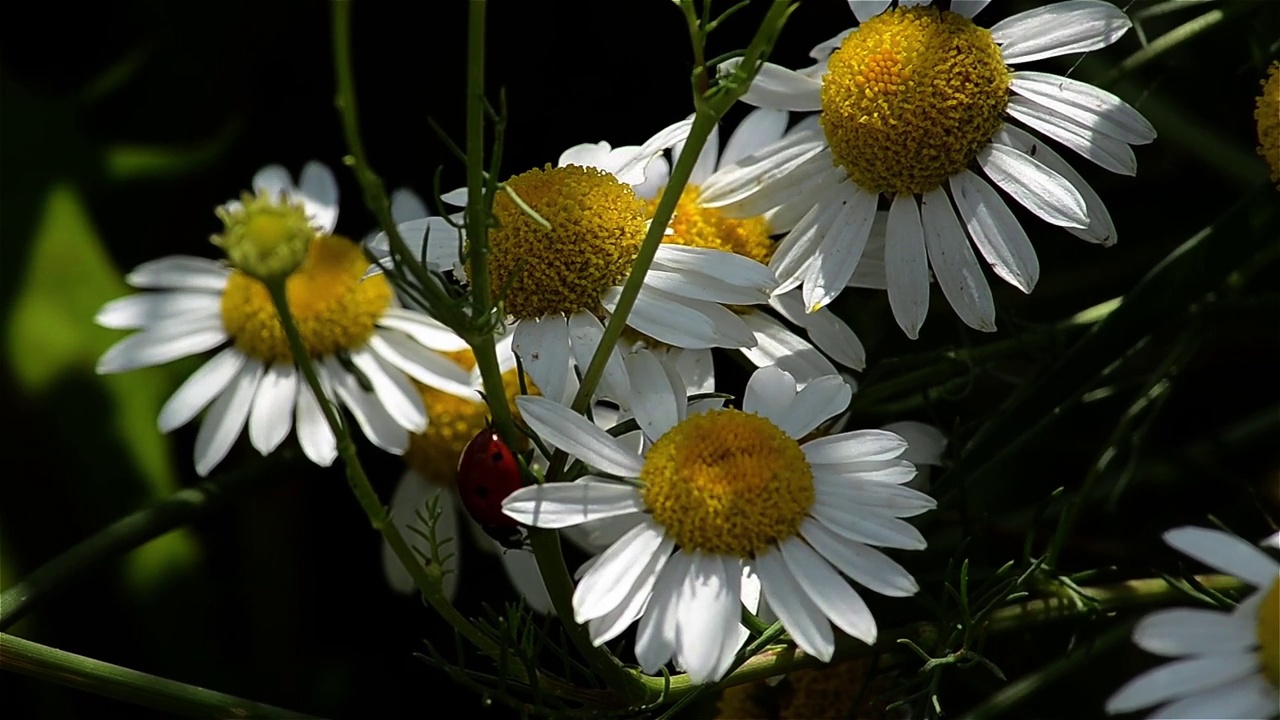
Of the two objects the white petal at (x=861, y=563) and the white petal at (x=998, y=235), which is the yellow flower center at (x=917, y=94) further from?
the white petal at (x=861, y=563)

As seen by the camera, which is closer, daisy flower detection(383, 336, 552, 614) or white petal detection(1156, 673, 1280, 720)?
white petal detection(1156, 673, 1280, 720)

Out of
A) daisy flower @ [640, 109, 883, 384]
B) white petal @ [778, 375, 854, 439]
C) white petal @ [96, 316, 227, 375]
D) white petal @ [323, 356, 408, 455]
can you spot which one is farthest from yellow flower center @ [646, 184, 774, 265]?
white petal @ [96, 316, 227, 375]

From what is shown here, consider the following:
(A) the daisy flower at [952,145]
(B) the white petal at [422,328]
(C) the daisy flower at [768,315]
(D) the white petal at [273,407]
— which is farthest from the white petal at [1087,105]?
(D) the white petal at [273,407]

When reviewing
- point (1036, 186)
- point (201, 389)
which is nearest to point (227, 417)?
point (201, 389)

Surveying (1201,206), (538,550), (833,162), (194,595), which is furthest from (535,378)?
(1201,206)

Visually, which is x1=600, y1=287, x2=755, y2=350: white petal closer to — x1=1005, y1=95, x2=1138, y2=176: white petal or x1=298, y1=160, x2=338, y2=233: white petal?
x1=1005, y1=95, x2=1138, y2=176: white petal

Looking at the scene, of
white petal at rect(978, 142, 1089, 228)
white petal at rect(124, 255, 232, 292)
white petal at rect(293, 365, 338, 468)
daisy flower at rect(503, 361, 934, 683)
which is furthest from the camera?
white petal at rect(124, 255, 232, 292)

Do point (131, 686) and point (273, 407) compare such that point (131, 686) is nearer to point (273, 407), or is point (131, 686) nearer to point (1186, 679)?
point (273, 407)
